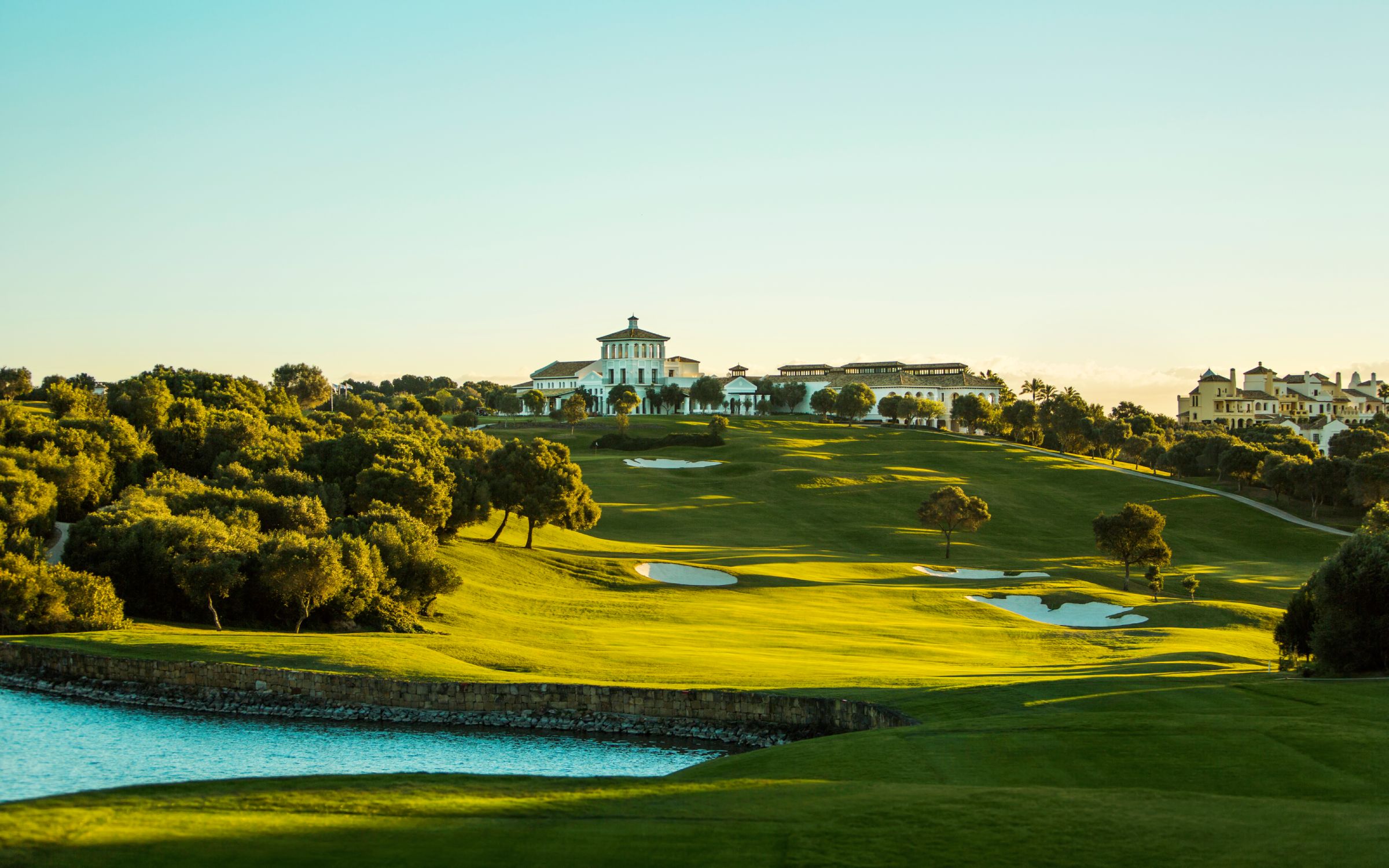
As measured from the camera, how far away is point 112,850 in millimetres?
13047

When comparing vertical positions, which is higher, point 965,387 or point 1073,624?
point 965,387

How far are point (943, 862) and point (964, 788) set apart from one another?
12.2 ft

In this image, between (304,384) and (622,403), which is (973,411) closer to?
(622,403)

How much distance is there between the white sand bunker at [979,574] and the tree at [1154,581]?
5.40m

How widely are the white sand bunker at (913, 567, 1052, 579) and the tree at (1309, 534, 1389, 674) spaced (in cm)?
3297

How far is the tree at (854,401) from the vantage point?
15900cm

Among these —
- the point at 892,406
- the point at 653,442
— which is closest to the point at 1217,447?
the point at 892,406

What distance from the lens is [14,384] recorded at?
373 ft

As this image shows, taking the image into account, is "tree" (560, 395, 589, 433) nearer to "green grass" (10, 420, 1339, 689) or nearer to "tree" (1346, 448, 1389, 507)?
"green grass" (10, 420, 1339, 689)

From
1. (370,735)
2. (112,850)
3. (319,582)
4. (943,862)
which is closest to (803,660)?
(370,735)

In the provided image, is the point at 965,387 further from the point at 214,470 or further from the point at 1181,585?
the point at 214,470

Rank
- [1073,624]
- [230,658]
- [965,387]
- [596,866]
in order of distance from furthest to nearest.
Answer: [965,387]
[1073,624]
[230,658]
[596,866]

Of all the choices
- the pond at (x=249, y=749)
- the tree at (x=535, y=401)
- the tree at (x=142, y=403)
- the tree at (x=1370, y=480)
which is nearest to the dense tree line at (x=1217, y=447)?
the tree at (x=1370, y=480)

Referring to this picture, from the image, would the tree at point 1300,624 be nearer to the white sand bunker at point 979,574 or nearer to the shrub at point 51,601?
the white sand bunker at point 979,574
